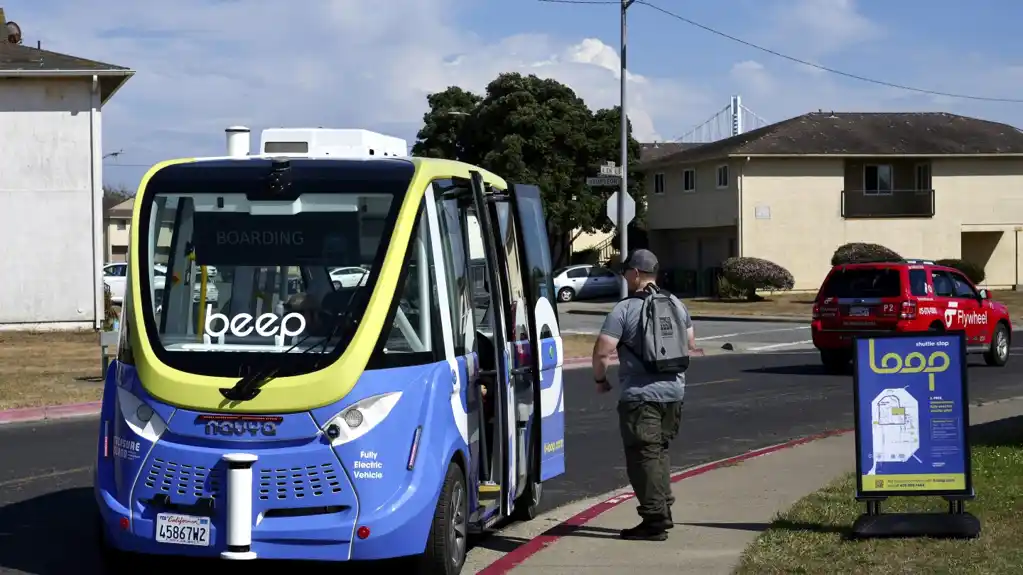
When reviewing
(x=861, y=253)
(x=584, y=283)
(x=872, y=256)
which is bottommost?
(x=584, y=283)

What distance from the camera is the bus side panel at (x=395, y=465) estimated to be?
22.6 feet

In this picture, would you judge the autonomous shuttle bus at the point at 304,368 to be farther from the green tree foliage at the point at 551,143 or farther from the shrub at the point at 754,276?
the green tree foliage at the point at 551,143

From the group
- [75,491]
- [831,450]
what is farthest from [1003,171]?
[75,491]

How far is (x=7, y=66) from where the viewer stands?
30812mm

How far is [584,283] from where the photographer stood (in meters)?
53.1

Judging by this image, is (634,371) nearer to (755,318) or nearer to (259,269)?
(259,269)

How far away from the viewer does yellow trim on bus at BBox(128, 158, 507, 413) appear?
6871 millimetres

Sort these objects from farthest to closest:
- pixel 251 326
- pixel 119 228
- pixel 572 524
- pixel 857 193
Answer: pixel 119 228 → pixel 857 193 → pixel 572 524 → pixel 251 326

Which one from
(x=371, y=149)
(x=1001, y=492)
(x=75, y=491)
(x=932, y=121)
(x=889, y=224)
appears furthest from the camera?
(x=932, y=121)

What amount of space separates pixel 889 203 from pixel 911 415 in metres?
46.7

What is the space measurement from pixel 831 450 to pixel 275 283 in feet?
23.5

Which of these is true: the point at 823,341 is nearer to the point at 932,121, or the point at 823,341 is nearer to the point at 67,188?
the point at 67,188

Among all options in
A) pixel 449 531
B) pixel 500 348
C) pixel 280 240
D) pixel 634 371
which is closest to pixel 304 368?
pixel 280 240

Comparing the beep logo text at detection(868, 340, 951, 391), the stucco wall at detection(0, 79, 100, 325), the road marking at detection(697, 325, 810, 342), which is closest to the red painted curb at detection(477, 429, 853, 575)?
the beep logo text at detection(868, 340, 951, 391)
